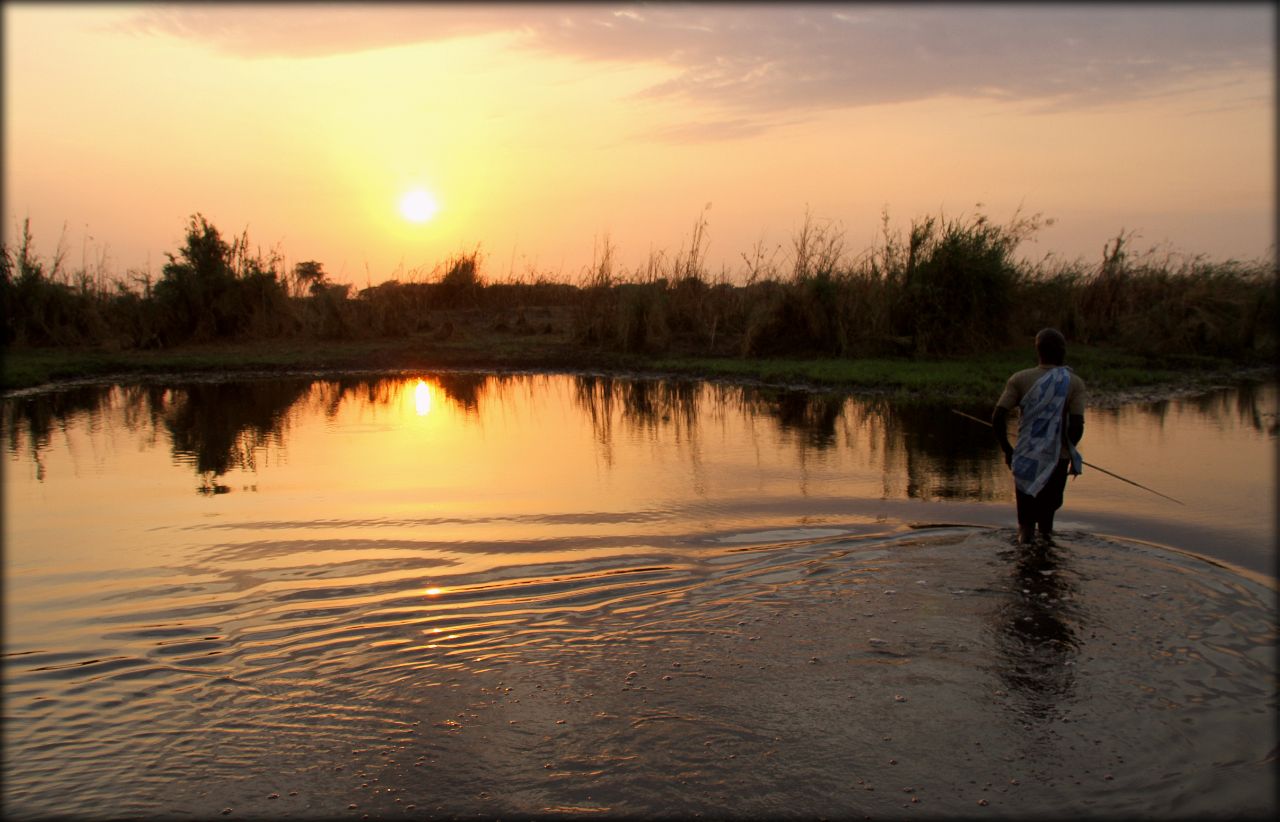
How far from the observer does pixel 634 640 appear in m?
5.61

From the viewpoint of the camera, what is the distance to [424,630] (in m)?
5.79

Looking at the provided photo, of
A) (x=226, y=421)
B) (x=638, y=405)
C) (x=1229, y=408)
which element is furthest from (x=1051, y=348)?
(x=226, y=421)

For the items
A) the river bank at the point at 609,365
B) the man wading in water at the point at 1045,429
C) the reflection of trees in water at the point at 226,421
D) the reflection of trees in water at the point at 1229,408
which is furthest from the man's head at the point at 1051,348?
the river bank at the point at 609,365

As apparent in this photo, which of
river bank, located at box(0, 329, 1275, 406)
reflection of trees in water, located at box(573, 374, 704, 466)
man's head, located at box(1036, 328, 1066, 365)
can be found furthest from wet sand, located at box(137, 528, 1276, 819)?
river bank, located at box(0, 329, 1275, 406)

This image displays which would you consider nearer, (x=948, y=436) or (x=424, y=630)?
(x=424, y=630)

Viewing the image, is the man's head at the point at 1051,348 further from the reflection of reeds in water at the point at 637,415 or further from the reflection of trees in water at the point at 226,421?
the reflection of trees in water at the point at 226,421

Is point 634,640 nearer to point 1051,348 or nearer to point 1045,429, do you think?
point 1045,429

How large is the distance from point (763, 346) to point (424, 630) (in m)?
19.9

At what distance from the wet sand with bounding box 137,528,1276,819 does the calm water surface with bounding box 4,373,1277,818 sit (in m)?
0.02

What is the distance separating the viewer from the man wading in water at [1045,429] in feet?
24.1

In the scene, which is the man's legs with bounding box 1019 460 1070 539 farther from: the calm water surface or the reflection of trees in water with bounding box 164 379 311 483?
the reflection of trees in water with bounding box 164 379 311 483

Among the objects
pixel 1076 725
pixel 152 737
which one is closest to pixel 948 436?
pixel 1076 725

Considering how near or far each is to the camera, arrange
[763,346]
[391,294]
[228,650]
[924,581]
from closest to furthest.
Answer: [228,650]
[924,581]
[763,346]
[391,294]

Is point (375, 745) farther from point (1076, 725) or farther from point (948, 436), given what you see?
point (948, 436)
